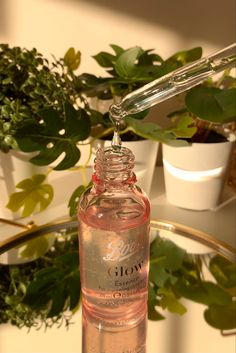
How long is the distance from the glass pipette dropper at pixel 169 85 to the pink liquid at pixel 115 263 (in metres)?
0.11

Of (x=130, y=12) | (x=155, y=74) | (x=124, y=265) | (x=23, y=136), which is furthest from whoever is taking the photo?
(x=130, y=12)

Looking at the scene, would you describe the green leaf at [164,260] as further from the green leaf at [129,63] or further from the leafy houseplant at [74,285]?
the green leaf at [129,63]

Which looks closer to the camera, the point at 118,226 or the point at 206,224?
the point at 118,226

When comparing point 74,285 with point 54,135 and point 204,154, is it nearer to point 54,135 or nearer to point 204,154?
point 54,135

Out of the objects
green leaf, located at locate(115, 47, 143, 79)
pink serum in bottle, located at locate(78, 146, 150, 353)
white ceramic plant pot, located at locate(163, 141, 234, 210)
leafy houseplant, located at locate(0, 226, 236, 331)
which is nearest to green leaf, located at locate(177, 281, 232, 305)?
leafy houseplant, located at locate(0, 226, 236, 331)

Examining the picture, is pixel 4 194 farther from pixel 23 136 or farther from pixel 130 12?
pixel 130 12

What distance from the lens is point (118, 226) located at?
511 mm

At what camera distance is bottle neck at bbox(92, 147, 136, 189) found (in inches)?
19.0

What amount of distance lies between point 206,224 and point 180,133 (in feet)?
0.57

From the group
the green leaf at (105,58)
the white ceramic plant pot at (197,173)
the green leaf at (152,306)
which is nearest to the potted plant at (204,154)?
the white ceramic plant pot at (197,173)

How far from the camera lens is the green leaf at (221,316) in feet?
1.95

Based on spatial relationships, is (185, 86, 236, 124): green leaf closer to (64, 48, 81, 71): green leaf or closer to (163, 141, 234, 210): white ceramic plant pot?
(163, 141, 234, 210): white ceramic plant pot

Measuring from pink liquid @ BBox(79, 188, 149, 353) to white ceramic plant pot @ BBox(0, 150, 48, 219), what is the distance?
26 cm

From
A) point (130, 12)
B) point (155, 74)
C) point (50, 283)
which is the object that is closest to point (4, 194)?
point (50, 283)
